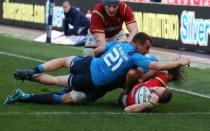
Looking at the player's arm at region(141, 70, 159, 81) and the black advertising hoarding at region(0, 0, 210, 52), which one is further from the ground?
the player's arm at region(141, 70, 159, 81)

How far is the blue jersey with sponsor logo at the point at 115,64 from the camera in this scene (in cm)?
964

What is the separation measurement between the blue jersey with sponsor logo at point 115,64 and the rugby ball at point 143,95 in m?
0.27

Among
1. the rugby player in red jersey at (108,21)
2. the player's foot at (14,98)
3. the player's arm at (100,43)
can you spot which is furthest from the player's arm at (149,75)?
the player's foot at (14,98)

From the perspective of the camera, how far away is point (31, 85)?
12.2 meters

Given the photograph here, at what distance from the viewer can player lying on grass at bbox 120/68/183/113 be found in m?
9.54

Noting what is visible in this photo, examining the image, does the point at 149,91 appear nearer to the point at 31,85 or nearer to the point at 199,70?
the point at 31,85

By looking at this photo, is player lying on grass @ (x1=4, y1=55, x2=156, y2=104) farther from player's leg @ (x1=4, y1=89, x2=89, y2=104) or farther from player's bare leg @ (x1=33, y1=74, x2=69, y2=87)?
player's bare leg @ (x1=33, y1=74, x2=69, y2=87)

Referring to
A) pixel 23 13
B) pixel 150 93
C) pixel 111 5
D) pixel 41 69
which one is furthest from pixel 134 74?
pixel 23 13

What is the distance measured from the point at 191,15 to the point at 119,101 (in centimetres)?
1029

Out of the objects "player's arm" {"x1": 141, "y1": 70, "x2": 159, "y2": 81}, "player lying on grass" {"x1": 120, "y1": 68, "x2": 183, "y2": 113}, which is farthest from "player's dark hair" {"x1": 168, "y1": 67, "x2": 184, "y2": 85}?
"player's arm" {"x1": 141, "y1": 70, "x2": 159, "y2": 81}

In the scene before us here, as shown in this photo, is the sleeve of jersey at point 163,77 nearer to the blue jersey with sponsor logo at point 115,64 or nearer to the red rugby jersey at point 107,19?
the blue jersey with sponsor logo at point 115,64

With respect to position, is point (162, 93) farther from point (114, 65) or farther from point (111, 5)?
point (111, 5)

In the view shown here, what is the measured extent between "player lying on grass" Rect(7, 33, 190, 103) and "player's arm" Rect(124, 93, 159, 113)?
0.38 metres

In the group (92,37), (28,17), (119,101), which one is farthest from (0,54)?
(28,17)
